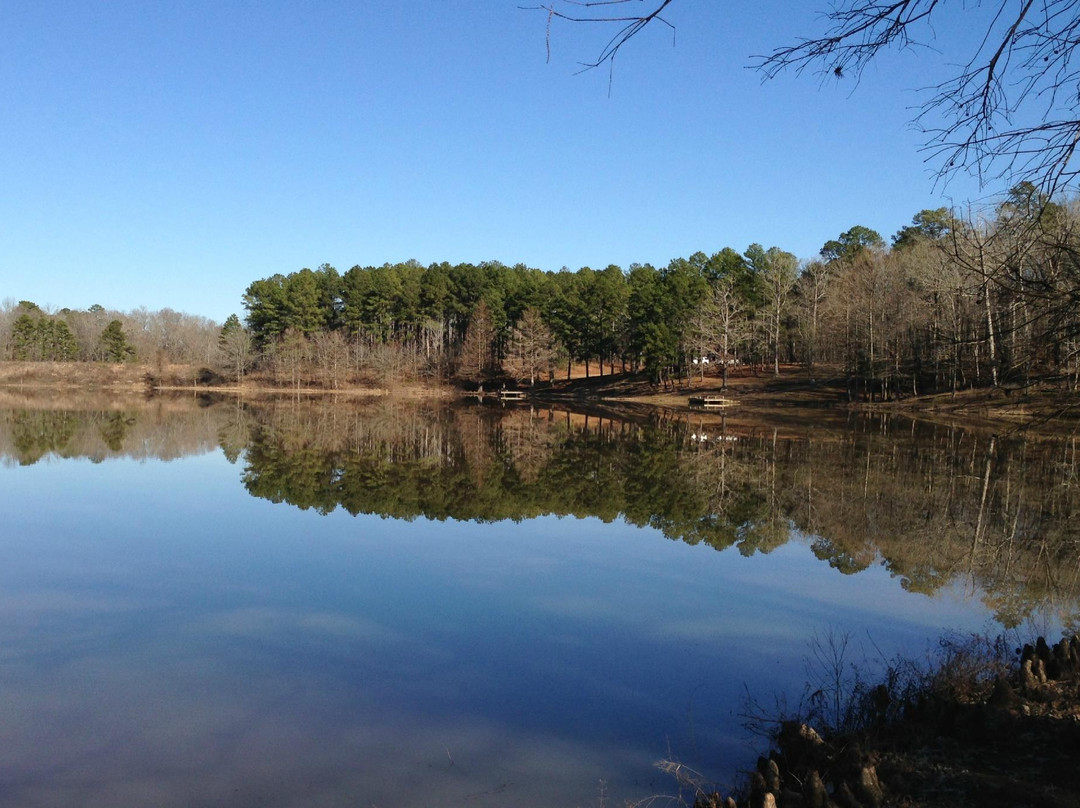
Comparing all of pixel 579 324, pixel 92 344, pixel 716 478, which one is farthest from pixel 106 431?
pixel 92 344

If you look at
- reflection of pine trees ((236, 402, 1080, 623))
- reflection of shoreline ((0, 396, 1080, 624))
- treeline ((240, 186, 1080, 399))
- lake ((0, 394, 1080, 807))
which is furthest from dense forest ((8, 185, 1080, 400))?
lake ((0, 394, 1080, 807))

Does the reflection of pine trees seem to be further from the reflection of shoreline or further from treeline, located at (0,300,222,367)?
treeline, located at (0,300,222,367)

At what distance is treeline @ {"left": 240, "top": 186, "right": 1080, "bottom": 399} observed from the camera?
4762cm

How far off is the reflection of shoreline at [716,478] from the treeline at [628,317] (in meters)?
9.59

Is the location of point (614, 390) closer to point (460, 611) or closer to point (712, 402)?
point (712, 402)

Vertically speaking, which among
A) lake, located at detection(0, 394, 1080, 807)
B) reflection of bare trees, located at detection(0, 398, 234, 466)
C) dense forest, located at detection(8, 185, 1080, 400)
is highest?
dense forest, located at detection(8, 185, 1080, 400)

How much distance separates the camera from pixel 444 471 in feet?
74.6

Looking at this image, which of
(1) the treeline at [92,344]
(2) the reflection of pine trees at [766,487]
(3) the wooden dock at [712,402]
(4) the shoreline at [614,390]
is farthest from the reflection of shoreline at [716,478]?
(1) the treeline at [92,344]

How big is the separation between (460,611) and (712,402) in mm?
45421

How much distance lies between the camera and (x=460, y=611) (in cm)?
953

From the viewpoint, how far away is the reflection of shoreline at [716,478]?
1299 cm

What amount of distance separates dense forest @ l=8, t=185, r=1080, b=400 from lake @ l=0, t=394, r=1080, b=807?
962 inches

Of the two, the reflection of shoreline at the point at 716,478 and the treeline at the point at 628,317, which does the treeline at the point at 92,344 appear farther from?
the reflection of shoreline at the point at 716,478

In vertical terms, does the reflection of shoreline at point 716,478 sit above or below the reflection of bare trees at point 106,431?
below
